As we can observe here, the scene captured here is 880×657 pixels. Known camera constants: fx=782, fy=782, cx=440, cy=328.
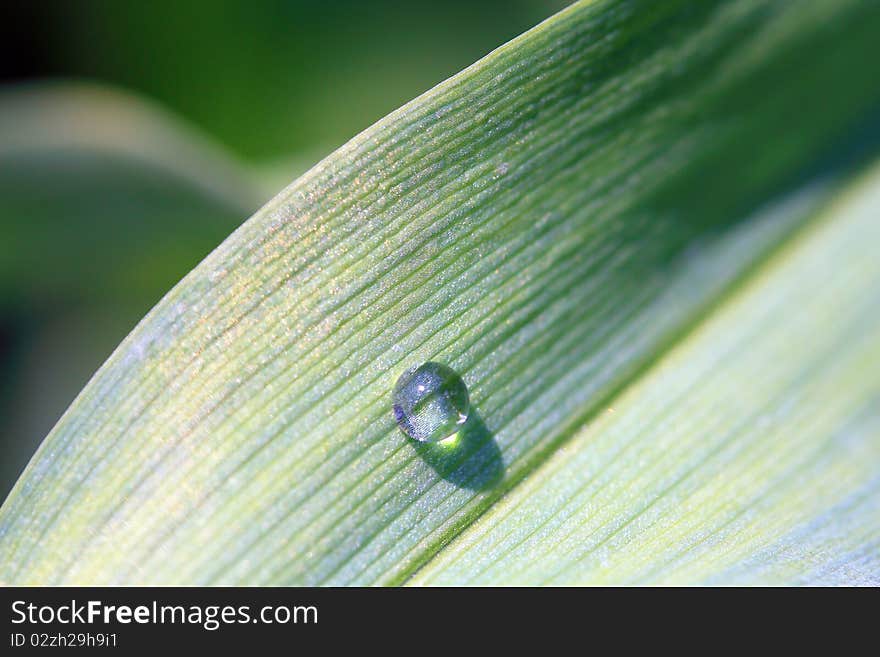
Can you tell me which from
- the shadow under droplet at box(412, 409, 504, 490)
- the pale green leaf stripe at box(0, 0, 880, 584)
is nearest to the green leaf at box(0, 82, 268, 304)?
the pale green leaf stripe at box(0, 0, 880, 584)

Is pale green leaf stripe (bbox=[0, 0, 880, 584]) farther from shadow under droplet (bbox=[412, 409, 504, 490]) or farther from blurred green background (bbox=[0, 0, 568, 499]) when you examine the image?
blurred green background (bbox=[0, 0, 568, 499])

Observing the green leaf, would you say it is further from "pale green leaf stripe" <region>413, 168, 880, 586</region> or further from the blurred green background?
"pale green leaf stripe" <region>413, 168, 880, 586</region>

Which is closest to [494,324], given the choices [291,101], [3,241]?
[3,241]

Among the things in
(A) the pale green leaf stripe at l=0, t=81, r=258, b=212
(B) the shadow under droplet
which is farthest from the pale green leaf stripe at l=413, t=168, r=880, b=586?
(A) the pale green leaf stripe at l=0, t=81, r=258, b=212

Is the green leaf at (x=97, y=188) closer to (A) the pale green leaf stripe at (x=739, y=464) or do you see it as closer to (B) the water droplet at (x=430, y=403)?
(B) the water droplet at (x=430, y=403)

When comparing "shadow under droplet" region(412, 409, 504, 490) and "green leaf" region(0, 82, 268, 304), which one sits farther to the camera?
"green leaf" region(0, 82, 268, 304)

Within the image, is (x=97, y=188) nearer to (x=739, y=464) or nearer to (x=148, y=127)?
(x=148, y=127)

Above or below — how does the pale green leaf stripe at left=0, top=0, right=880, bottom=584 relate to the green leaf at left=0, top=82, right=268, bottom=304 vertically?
below

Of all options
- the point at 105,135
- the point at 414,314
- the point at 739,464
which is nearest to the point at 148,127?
the point at 105,135
